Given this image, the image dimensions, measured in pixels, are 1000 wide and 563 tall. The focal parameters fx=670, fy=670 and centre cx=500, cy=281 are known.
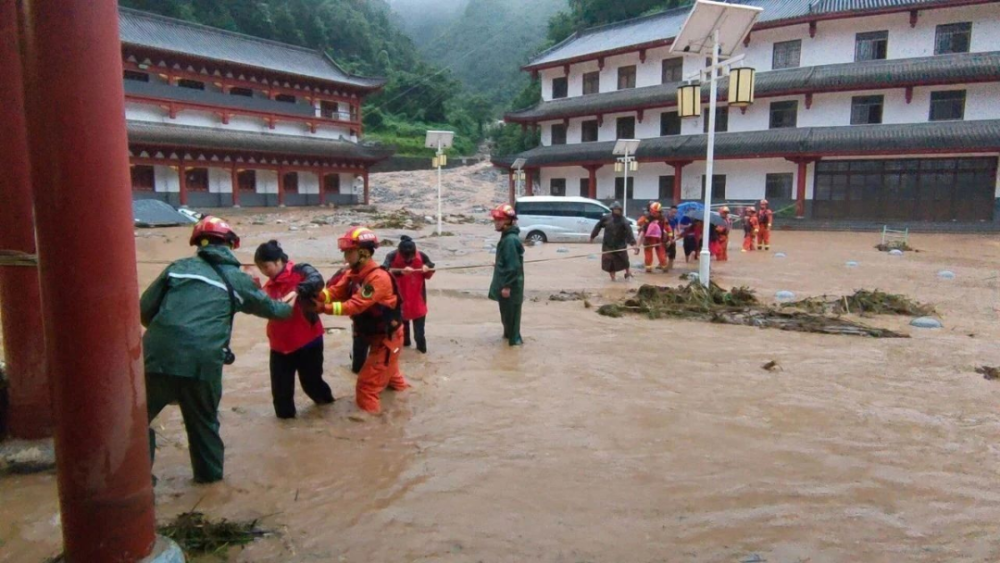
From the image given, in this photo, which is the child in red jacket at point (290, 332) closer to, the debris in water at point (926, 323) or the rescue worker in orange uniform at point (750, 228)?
the debris in water at point (926, 323)

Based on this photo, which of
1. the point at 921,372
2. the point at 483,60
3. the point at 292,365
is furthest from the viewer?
the point at 483,60

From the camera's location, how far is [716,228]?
651 inches

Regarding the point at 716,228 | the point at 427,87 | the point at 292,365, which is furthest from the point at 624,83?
the point at 292,365

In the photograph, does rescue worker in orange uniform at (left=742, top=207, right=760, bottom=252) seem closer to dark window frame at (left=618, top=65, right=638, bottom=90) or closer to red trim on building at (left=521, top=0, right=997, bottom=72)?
red trim on building at (left=521, top=0, right=997, bottom=72)

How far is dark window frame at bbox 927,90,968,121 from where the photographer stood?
1049 inches

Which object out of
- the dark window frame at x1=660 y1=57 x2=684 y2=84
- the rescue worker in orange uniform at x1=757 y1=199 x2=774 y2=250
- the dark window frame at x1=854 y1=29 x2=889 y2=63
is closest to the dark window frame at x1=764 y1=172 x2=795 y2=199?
the dark window frame at x1=854 y1=29 x2=889 y2=63

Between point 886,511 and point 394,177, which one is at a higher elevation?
point 394,177

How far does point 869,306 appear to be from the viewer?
33.4 ft

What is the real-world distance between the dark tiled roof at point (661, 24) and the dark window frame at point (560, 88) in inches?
48.5

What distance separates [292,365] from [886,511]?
164 inches

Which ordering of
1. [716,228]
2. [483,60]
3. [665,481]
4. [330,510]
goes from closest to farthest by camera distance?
[330,510] < [665,481] < [716,228] < [483,60]

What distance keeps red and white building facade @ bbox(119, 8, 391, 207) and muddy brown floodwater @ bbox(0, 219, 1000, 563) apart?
84.4 ft

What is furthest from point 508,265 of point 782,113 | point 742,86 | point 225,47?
point 225,47

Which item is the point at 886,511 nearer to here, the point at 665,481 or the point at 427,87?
the point at 665,481
